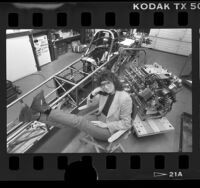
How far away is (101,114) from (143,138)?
1.28 ft

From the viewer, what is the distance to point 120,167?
963 mm

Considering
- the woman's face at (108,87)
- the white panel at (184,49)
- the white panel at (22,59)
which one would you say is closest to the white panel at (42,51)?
the white panel at (22,59)

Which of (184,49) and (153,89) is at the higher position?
(184,49)

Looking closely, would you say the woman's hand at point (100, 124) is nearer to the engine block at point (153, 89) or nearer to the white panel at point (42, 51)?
the engine block at point (153, 89)

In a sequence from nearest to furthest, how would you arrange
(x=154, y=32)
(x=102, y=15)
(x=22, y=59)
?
(x=102, y=15) → (x=154, y=32) → (x=22, y=59)

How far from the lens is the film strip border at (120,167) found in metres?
0.95

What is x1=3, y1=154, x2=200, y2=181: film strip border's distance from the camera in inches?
37.5

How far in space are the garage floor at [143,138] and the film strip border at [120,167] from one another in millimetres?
85

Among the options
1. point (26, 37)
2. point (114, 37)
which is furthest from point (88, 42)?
point (26, 37)

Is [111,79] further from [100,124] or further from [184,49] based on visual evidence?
[184,49]

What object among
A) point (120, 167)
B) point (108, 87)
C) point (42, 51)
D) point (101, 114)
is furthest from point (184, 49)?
point (42, 51)

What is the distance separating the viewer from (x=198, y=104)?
37.7 inches

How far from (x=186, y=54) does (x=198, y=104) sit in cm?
31

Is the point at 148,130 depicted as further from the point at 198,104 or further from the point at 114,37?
the point at 114,37
